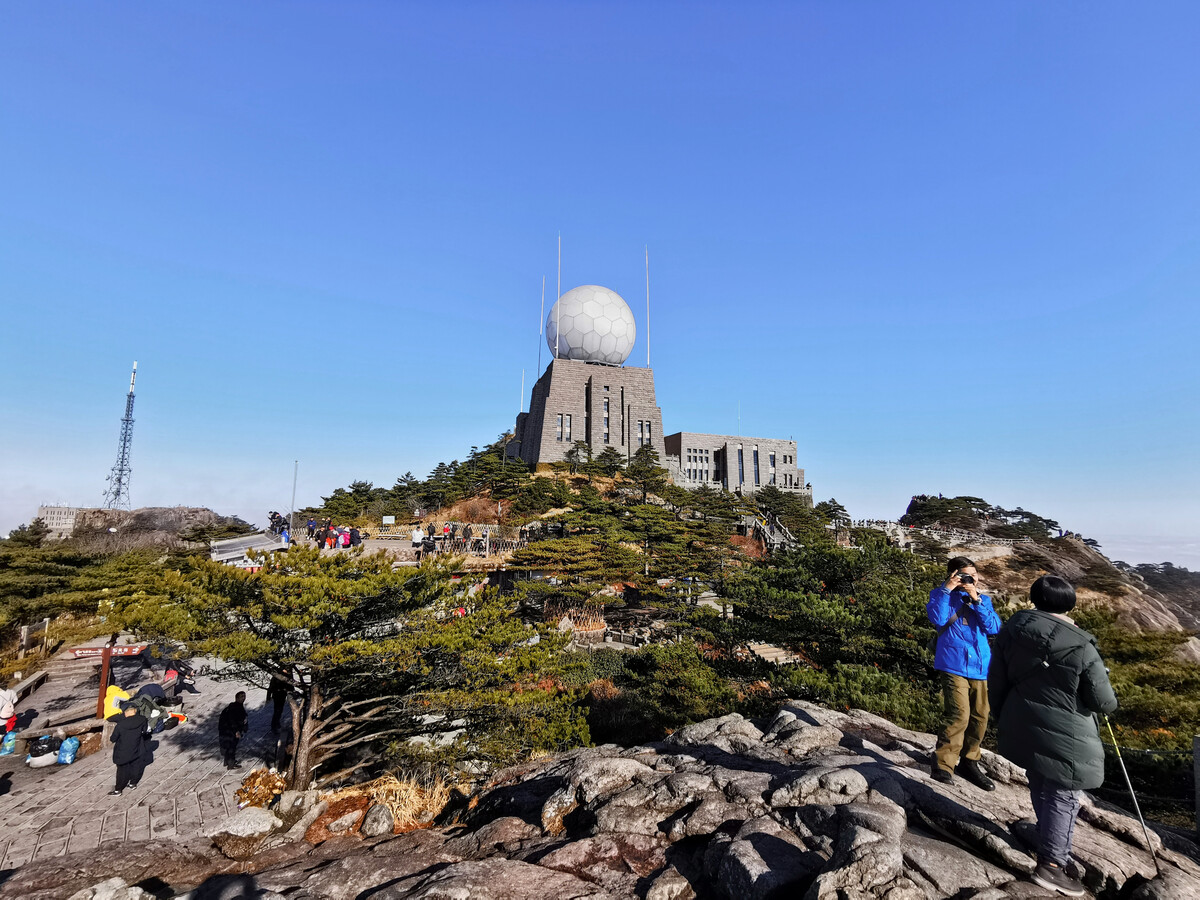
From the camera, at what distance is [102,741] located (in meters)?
11.8

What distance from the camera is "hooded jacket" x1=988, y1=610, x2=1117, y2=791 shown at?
12.2 feet

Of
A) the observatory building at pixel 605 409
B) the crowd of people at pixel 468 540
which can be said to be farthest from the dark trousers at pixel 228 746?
the observatory building at pixel 605 409

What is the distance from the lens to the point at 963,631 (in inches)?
207

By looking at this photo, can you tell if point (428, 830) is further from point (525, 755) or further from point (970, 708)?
point (970, 708)

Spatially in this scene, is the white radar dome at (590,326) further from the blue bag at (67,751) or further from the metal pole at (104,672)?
the blue bag at (67,751)

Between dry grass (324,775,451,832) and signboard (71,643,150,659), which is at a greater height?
signboard (71,643,150,659)

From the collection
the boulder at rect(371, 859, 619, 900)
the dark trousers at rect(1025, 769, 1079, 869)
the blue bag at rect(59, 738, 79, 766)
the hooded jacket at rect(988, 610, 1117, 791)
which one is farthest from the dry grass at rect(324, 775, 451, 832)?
the hooded jacket at rect(988, 610, 1117, 791)

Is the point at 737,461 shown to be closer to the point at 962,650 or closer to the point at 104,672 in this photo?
the point at 104,672

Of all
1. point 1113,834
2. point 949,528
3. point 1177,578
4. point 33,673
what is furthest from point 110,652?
point 1177,578

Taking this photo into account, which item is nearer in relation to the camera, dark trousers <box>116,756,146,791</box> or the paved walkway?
the paved walkway

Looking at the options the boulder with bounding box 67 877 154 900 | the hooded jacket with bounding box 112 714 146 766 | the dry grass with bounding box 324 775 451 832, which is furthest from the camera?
the hooded jacket with bounding box 112 714 146 766

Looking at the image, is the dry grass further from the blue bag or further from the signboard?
the signboard

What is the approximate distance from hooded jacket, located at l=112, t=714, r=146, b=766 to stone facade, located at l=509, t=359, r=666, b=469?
45.0m

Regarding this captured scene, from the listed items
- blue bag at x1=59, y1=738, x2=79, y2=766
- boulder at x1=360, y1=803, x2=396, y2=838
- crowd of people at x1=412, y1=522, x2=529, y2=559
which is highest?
crowd of people at x1=412, y1=522, x2=529, y2=559
